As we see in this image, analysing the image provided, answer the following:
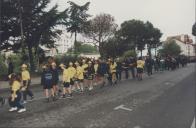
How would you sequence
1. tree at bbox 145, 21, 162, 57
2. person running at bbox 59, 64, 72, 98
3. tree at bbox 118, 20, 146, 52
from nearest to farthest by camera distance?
person running at bbox 59, 64, 72, 98
tree at bbox 118, 20, 146, 52
tree at bbox 145, 21, 162, 57

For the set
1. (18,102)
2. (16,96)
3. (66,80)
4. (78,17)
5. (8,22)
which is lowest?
(18,102)

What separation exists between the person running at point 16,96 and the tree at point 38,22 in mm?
29611

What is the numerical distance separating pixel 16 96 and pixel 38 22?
31.1 m

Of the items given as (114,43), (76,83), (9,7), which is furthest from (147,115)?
(114,43)

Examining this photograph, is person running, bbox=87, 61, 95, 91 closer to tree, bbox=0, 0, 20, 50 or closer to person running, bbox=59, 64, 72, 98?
person running, bbox=59, 64, 72, 98

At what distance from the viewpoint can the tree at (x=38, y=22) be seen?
154 ft

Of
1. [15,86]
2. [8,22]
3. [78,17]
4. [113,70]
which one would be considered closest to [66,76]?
[15,86]

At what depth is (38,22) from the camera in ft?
155

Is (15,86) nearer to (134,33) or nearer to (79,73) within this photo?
(79,73)

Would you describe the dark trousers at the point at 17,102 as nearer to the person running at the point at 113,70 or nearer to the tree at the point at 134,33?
the person running at the point at 113,70

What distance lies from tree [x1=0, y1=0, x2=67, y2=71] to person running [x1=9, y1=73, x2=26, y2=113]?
1166 inches

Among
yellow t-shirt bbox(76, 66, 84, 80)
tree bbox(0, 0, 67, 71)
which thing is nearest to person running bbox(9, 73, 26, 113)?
yellow t-shirt bbox(76, 66, 84, 80)

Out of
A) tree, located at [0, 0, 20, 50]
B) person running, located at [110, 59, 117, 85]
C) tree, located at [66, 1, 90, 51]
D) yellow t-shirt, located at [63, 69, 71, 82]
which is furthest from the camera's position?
tree, located at [66, 1, 90, 51]

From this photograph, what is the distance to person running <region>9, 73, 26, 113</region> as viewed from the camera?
16891 millimetres
